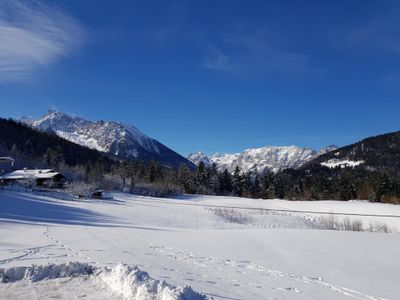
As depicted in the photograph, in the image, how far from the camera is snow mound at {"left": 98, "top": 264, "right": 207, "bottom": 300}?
24.3ft

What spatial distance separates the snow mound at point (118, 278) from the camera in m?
7.53

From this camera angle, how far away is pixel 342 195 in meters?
89.6

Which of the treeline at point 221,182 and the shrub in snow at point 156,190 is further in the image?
the shrub in snow at point 156,190

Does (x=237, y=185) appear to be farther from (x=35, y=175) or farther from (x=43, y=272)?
(x=43, y=272)

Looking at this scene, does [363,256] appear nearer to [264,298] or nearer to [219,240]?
[219,240]

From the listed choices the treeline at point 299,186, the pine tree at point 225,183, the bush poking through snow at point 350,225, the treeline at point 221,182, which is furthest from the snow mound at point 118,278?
the pine tree at point 225,183

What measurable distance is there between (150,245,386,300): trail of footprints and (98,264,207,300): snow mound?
2.20m

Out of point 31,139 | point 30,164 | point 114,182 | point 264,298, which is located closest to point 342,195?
point 114,182

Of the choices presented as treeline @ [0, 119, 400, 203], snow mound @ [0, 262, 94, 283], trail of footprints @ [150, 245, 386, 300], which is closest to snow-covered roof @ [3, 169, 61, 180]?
treeline @ [0, 119, 400, 203]

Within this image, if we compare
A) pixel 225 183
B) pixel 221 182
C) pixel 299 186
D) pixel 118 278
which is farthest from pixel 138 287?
pixel 225 183

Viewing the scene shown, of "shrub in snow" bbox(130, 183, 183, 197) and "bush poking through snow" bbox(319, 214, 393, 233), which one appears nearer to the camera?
"bush poking through snow" bbox(319, 214, 393, 233)

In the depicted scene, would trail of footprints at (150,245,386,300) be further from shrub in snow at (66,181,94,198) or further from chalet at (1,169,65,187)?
chalet at (1,169,65,187)

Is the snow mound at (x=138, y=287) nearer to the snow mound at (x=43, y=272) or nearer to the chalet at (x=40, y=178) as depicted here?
the snow mound at (x=43, y=272)

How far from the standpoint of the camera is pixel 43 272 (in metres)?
9.41
